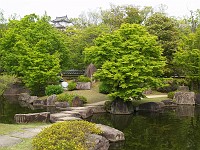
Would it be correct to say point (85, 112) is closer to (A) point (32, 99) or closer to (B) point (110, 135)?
(B) point (110, 135)

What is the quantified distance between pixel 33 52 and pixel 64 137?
19.7m

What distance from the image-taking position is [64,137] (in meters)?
8.77

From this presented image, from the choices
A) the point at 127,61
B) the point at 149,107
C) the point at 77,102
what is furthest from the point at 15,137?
the point at 149,107

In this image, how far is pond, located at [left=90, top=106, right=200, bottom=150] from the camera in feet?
36.6

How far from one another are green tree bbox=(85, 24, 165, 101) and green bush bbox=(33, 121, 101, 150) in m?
9.16

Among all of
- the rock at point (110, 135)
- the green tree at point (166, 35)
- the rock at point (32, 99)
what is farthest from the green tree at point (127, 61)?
the green tree at point (166, 35)

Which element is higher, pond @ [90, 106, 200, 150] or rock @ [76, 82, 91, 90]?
rock @ [76, 82, 91, 90]

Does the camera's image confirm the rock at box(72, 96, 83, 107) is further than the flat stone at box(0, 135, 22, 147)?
Yes

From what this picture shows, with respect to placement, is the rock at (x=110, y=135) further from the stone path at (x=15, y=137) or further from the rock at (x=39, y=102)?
the rock at (x=39, y=102)

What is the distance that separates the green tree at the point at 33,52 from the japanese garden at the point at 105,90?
0.10 metres

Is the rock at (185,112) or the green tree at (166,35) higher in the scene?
the green tree at (166,35)

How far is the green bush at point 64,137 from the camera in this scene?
26.7 feet

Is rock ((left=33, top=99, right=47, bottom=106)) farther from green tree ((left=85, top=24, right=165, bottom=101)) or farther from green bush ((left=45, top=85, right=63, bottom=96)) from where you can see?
green tree ((left=85, top=24, right=165, bottom=101))

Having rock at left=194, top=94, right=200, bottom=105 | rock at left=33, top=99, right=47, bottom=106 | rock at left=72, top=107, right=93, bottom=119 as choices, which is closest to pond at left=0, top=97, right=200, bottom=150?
rock at left=72, top=107, right=93, bottom=119
